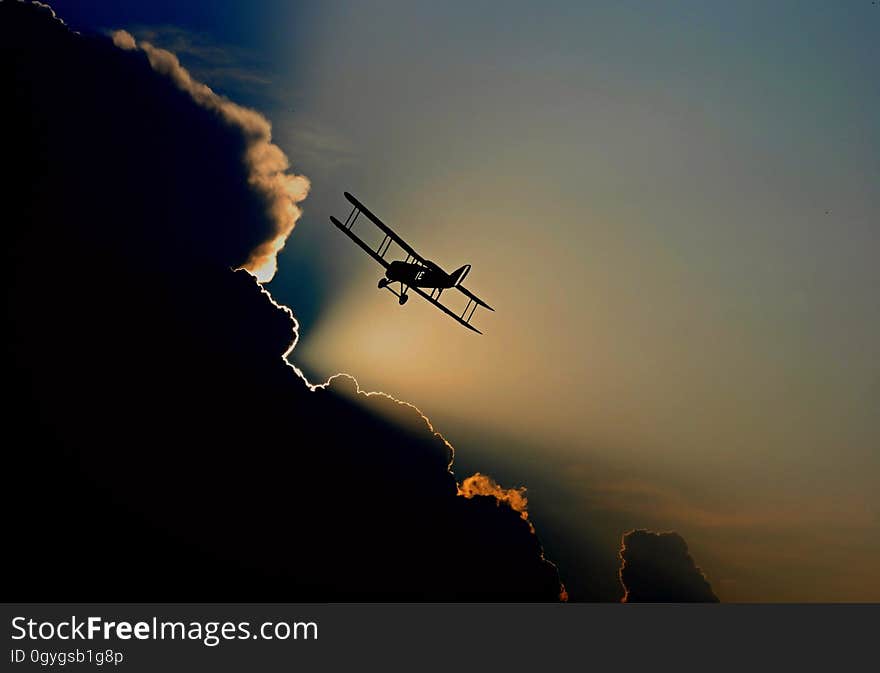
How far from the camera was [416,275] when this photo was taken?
94.2 metres

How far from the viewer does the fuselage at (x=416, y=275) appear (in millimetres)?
93188

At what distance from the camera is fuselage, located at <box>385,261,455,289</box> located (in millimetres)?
93188
